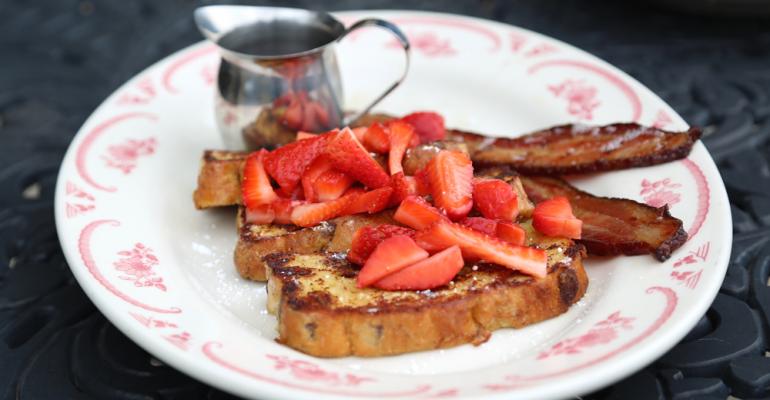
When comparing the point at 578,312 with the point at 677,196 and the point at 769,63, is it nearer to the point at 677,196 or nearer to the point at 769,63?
the point at 677,196

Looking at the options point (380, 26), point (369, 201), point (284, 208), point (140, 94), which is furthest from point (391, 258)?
point (140, 94)

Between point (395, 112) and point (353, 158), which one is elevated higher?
point (353, 158)

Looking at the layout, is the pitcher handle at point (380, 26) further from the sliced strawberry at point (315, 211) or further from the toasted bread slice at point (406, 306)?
the toasted bread slice at point (406, 306)

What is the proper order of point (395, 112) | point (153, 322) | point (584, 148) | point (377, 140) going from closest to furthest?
point (153, 322), point (377, 140), point (584, 148), point (395, 112)

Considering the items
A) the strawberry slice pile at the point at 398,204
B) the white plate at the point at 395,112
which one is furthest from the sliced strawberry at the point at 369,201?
the white plate at the point at 395,112

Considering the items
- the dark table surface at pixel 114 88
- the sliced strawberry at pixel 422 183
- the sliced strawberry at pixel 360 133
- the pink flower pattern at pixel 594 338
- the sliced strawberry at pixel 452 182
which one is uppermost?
the sliced strawberry at pixel 452 182

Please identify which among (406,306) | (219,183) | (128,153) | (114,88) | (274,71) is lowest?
Answer: (114,88)

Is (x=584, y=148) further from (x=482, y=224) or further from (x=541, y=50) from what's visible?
(x=541, y=50)
